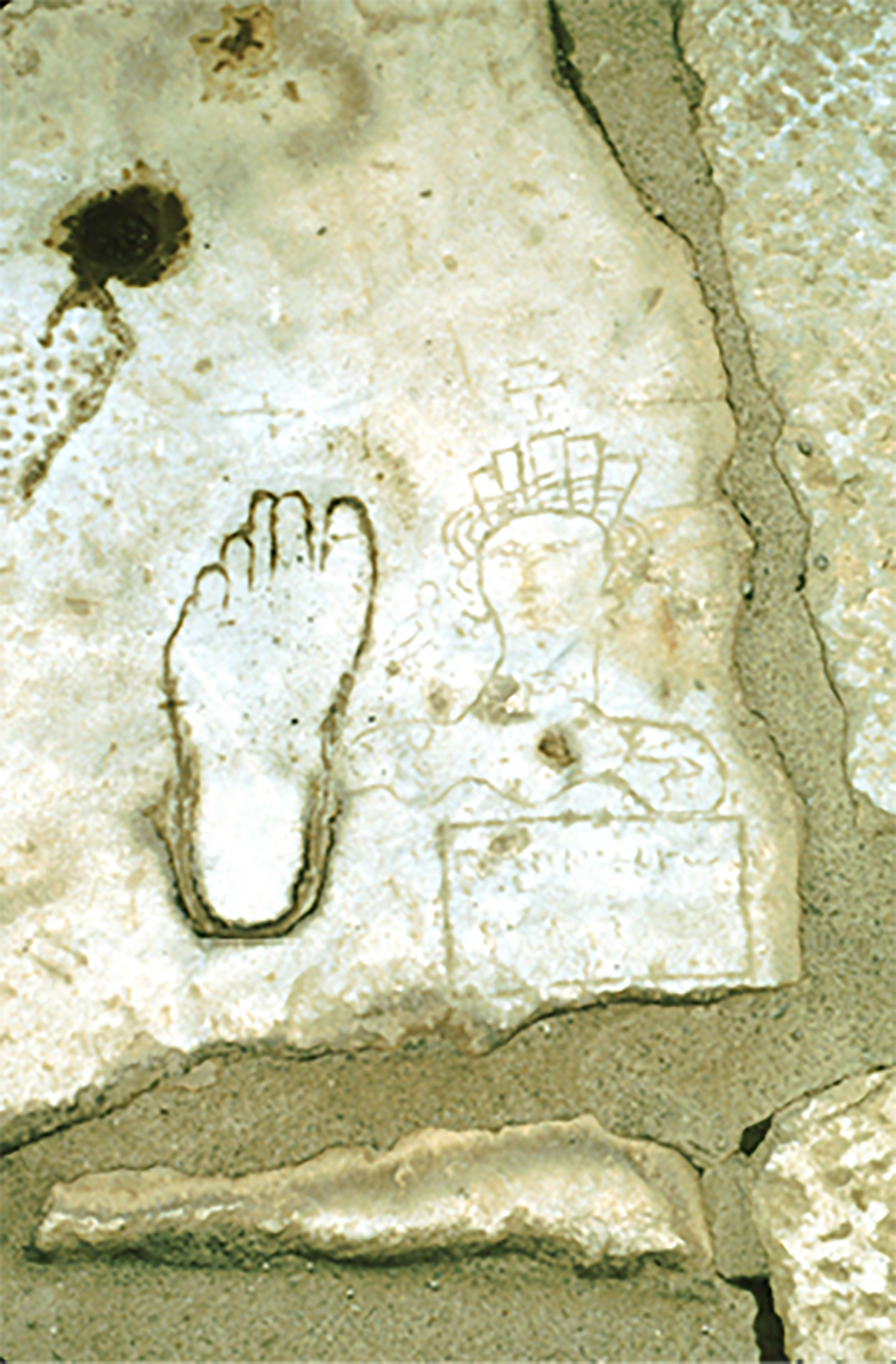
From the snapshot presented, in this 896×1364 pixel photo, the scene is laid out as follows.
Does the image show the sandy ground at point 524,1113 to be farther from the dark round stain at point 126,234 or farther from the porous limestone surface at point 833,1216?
the dark round stain at point 126,234

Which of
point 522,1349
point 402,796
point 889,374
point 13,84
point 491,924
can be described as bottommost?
point 522,1349

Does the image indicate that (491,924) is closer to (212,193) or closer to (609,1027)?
(609,1027)

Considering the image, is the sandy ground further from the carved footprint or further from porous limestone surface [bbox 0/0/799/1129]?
the carved footprint

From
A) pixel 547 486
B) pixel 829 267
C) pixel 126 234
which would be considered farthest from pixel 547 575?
pixel 126 234

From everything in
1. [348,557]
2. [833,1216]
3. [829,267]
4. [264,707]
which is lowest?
[833,1216]

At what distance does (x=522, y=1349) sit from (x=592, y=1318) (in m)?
0.06

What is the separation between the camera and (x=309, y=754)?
0.91 m

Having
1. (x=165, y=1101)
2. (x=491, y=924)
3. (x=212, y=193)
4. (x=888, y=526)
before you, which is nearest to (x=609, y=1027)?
(x=491, y=924)

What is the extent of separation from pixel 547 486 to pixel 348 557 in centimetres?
17

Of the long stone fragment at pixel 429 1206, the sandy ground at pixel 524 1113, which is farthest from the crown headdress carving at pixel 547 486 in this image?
the long stone fragment at pixel 429 1206

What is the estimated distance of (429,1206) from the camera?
0.88m

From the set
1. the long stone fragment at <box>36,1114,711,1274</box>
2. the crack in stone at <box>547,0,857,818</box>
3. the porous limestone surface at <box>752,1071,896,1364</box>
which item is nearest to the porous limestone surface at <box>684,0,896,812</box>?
the crack in stone at <box>547,0,857,818</box>

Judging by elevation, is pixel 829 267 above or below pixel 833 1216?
above

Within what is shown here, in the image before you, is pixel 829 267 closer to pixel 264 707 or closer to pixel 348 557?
pixel 348 557
